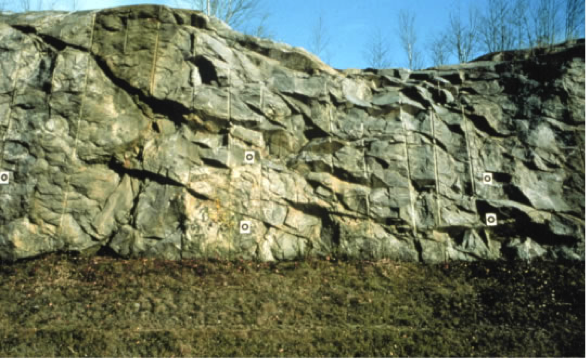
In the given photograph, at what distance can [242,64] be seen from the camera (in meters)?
11.9

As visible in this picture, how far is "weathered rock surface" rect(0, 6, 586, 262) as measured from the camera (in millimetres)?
10523

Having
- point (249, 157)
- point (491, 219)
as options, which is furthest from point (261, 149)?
point (491, 219)

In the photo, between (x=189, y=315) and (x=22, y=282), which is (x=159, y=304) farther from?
(x=22, y=282)

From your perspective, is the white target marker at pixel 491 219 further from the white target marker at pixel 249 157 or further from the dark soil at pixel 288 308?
the white target marker at pixel 249 157

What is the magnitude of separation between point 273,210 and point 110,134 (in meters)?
5.10

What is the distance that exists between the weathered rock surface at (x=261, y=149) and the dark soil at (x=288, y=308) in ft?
2.53

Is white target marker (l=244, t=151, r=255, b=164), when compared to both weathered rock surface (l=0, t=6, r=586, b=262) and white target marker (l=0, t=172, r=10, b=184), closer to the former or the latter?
weathered rock surface (l=0, t=6, r=586, b=262)

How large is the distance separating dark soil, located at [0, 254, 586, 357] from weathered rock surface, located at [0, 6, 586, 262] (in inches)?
30.4

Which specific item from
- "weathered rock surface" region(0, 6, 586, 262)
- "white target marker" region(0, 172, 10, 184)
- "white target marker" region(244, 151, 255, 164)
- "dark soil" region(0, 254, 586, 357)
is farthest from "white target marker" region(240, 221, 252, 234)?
"white target marker" region(0, 172, 10, 184)

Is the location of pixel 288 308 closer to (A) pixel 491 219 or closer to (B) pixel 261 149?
(B) pixel 261 149

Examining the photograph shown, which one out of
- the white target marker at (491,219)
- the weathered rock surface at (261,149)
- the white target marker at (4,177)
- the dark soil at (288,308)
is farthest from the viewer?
the white target marker at (491,219)

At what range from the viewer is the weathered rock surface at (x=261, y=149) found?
10.5 meters

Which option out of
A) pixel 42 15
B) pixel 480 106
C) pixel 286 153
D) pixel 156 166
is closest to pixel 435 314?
pixel 286 153

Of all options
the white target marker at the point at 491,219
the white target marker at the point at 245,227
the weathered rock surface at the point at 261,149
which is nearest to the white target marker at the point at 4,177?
the weathered rock surface at the point at 261,149
